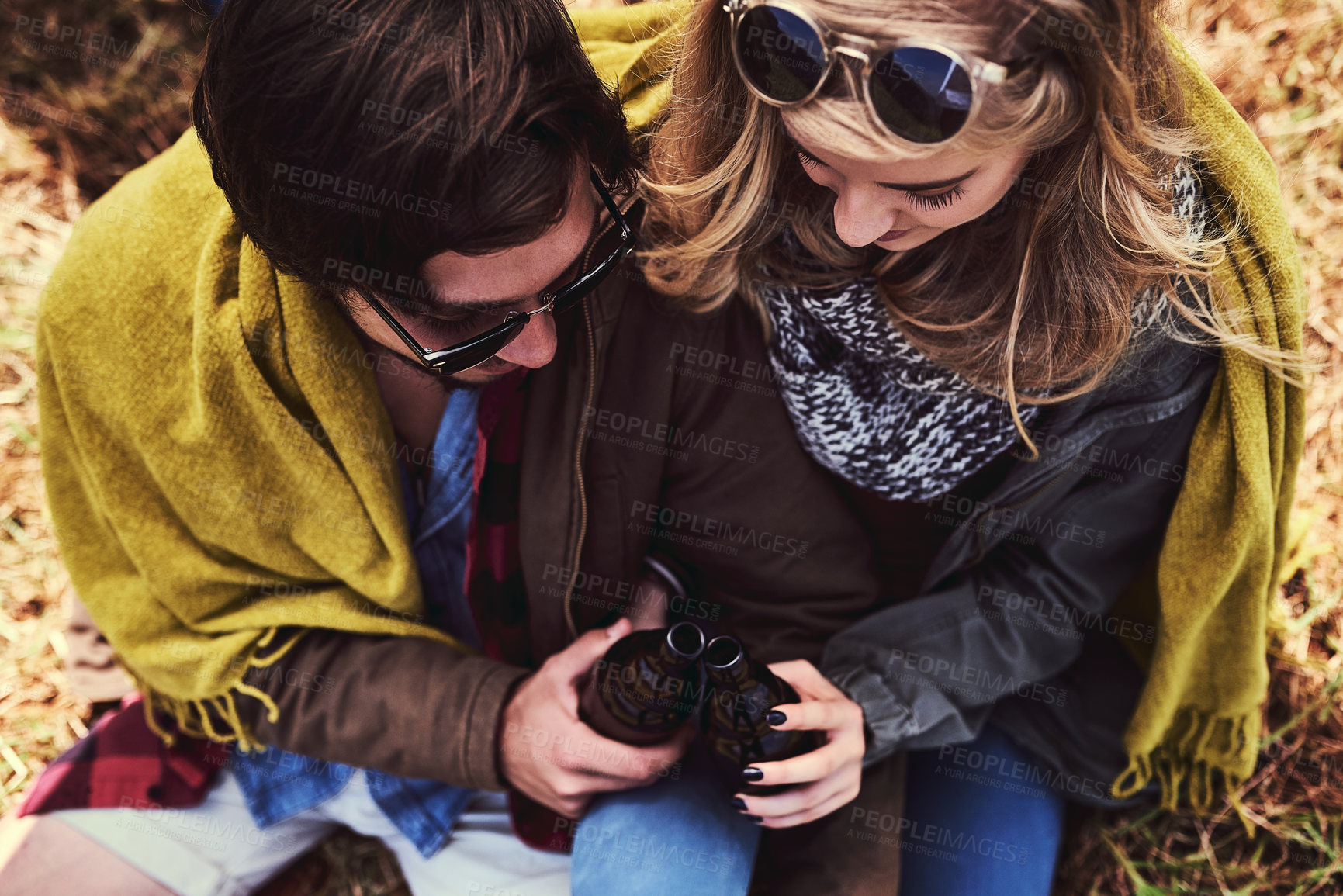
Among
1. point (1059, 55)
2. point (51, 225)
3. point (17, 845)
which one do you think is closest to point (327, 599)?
point (17, 845)

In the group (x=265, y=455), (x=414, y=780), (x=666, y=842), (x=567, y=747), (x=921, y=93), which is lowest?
(x=414, y=780)

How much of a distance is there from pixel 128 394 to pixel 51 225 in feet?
5.77

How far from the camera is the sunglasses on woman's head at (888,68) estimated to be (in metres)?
1.03

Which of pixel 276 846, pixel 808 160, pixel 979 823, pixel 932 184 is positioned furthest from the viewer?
pixel 276 846

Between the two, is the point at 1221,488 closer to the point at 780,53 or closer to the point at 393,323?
the point at 780,53

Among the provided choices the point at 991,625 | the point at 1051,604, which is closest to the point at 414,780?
the point at 991,625

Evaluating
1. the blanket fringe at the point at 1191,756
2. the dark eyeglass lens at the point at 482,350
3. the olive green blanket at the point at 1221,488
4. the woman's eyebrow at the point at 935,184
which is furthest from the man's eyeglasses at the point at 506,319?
the blanket fringe at the point at 1191,756

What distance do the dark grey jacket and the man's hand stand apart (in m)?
0.40

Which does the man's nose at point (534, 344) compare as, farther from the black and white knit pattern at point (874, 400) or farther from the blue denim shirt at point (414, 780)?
the blue denim shirt at point (414, 780)

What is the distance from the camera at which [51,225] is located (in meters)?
2.91

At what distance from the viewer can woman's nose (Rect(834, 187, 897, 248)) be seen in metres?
1.22

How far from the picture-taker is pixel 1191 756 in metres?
2.02

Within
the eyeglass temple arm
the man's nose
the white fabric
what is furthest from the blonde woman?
the white fabric

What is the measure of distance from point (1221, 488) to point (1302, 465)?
122 cm
